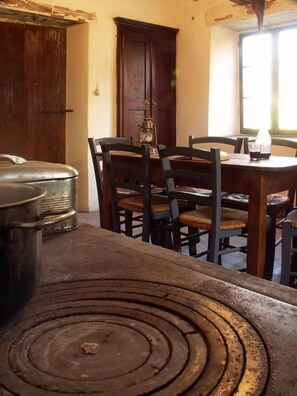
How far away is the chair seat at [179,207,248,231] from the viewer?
256cm

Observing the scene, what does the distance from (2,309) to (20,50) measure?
4777 millimetres

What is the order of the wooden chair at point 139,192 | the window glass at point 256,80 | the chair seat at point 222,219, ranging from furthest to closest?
the window glass at point 256,80 → the wooden chair at point 139,192 → the chair seat at point 222,219

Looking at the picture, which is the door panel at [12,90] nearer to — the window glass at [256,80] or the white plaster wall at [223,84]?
the white plaster wall at [223,84]

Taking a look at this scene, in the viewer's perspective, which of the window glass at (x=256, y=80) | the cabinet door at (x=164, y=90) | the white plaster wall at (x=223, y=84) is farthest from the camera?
the cabinet door at (x=164, y=90)

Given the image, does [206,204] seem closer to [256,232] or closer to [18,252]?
[256,232]

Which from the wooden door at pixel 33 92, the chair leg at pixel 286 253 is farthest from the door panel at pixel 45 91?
the chair leg at pixel 286 253

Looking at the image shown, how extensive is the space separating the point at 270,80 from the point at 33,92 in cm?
279

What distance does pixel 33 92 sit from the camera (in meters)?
5.07

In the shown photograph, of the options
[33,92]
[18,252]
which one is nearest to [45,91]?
[33,92]

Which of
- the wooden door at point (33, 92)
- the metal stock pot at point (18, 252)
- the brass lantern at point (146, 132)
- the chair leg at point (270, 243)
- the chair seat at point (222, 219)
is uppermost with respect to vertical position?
the wooden door at point (33, 92)

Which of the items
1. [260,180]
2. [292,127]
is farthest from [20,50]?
[260,180]

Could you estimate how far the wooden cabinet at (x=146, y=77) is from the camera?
542cm

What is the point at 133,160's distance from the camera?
3.20 m

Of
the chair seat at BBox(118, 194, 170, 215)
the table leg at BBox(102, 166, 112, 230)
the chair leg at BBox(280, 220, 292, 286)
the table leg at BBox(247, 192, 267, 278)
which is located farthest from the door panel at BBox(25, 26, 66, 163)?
the chair leg at BBox(280, 220, 292, 286)
